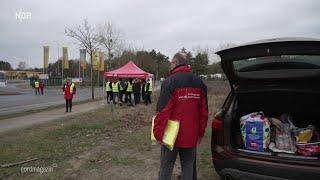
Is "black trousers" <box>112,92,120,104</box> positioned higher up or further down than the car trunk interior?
further down

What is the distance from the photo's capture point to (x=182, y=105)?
4746 millimetres

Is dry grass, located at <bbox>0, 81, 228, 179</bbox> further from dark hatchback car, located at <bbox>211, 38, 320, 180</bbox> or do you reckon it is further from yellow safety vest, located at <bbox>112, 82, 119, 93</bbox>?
yellow safety vest, located at <bbox>112, 82, 119, 93</bbox>

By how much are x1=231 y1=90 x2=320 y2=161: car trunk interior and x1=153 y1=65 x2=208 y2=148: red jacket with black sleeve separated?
33.9 inches

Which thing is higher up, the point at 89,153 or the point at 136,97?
the point at 136,97

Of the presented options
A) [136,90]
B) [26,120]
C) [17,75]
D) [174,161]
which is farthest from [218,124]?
[17,75]

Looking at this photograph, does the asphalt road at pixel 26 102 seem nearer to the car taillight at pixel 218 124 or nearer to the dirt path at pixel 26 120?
the dirt path at pixel 26 120

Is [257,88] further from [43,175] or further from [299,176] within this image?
[43,175]

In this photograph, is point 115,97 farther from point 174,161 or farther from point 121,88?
point 174,161

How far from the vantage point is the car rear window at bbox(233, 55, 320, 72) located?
4839 millimetres

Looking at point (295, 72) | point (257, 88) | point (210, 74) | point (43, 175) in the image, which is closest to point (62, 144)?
point (43, 175)

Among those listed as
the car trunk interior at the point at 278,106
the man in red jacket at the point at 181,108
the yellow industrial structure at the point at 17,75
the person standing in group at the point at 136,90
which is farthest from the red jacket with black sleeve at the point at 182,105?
the yellow industrial structure at the point at 17,75

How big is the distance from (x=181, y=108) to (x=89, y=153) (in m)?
3.68

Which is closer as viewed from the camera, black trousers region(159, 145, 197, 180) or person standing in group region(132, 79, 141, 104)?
black trousers region(159, 145, 197, 180)

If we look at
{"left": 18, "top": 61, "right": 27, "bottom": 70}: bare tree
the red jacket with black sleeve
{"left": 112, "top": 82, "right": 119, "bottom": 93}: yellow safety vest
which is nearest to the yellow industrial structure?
{"left": 18, "top": 61, "right": 27, "bottom": 70}: bare tree
